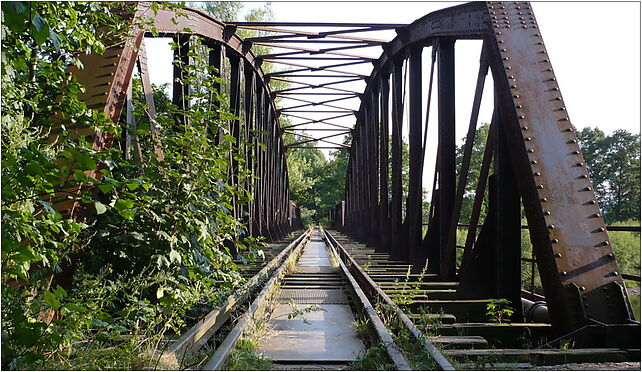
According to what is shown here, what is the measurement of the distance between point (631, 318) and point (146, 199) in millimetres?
3553

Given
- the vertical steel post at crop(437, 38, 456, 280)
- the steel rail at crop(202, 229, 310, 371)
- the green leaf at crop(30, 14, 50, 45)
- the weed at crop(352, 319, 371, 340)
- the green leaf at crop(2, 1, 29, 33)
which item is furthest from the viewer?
the vertical steel post at crop(437, 38, 456, 280)

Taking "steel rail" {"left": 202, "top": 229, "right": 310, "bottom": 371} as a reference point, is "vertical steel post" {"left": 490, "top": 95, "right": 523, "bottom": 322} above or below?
above

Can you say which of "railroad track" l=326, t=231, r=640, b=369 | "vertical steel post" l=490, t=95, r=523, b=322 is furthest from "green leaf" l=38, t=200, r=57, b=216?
"vertical steel post" l=490, t=95, r=523, b=322

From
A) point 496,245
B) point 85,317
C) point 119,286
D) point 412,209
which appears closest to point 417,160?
point 412,209

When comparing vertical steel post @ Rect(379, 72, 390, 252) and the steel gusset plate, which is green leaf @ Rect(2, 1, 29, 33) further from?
vertical steel post @ Rect(379, 72, 390, 252)

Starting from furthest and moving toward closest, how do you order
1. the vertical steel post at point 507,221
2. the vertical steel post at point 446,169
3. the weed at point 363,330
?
the vertical steel post at point 446,169
the vertical steel post at point 507,221
the weed at point 363,330

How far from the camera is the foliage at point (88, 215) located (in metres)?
2.93

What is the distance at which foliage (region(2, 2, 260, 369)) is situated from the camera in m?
2.93

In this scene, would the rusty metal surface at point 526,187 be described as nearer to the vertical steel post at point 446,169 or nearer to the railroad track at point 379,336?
the vertical steel post at point 446,169

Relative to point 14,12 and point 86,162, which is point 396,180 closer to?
point 86,162

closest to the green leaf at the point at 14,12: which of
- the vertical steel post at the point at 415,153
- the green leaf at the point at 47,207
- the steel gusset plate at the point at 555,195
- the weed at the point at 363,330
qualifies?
the green leaf at the point at 47,207

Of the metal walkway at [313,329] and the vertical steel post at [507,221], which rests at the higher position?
the vertical steel post at [507,221]

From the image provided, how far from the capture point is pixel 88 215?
4.48 m

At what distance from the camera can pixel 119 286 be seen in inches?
153
